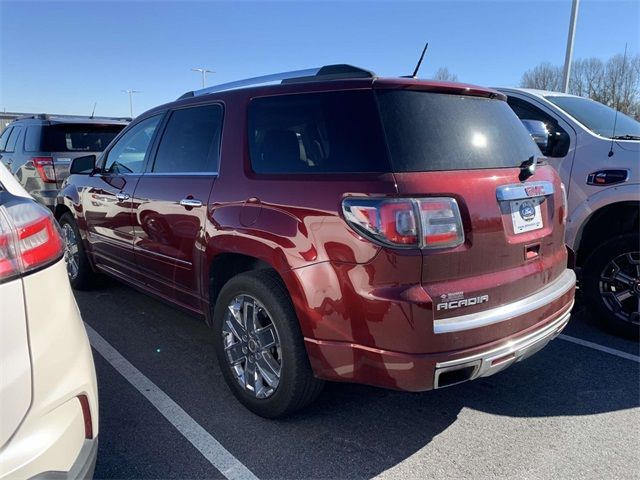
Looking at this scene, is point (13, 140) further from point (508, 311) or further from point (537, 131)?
point (508, 311)

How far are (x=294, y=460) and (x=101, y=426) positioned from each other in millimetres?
1104

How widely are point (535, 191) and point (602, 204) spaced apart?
1.70 m

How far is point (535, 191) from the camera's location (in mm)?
2607

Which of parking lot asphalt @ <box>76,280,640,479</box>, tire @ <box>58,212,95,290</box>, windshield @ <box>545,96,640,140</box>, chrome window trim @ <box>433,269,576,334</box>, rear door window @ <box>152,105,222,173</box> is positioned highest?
windshield @ <box>545,96,640,140</box>

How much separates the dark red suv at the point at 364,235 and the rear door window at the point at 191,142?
2 centimetres

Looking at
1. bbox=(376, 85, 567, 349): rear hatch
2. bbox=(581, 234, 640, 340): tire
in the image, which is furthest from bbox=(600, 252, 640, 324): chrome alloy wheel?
bbox=(376, 85, 567, 349): rear hatch

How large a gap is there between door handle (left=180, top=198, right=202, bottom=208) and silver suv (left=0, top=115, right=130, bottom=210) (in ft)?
15.0

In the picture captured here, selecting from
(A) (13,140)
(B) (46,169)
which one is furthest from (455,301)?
(A) (13,140)

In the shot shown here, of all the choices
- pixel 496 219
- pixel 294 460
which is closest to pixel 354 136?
pixel 496 219

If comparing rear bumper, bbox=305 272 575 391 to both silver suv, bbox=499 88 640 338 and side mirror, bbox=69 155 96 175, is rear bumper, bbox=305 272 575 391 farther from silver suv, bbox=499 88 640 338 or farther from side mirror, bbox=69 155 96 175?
side mirror, bbox=69 155 96 175

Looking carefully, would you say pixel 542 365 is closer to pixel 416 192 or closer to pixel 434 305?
pixel 434 305

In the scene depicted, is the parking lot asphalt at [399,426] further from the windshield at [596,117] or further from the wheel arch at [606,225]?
the windshield at [596,117]

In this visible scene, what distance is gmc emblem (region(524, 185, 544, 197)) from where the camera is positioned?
2557 mm

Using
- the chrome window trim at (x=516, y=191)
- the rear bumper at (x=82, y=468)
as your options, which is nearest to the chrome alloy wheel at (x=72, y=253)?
the rear bumper at (x=82, y=468)
